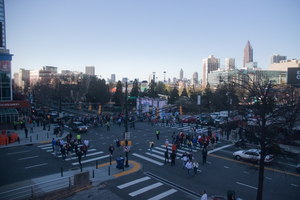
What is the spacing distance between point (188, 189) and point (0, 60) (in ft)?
124

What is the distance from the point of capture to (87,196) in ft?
36.4

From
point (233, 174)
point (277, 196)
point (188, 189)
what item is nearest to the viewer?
point (277, 196)

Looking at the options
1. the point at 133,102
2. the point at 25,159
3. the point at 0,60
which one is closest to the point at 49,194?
the point at 25,159

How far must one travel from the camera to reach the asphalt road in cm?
1188

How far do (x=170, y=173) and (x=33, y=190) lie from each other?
861cm

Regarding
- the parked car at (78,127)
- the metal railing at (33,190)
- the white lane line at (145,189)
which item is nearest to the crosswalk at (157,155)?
the white lane line at (145,189)

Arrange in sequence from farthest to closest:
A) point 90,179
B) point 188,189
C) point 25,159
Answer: point 25,159
point 90,179
point 188,189

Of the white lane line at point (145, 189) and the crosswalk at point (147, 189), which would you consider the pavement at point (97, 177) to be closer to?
the white lane line at point (145, 189)

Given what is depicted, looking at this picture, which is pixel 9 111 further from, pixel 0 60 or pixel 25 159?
pixel 25 159

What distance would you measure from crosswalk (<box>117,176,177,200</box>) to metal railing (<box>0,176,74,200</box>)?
10.3 ft

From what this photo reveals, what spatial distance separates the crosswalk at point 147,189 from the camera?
37.3 ft

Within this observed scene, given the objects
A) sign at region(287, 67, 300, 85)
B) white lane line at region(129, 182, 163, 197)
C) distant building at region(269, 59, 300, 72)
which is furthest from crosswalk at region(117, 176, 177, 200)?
distant building at region(269, 59, 300, 72)

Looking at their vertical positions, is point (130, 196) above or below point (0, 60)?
below

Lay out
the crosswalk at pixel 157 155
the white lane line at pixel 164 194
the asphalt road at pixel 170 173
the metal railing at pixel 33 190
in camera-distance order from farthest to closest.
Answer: the crosswalk at pixel 157 155 < the asphalt road at pixel 170 173 < the white lane line at pixel 164 194 < the metal railing at pixel 33 190
